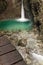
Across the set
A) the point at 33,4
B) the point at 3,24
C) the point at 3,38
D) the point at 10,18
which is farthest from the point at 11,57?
the point at 10,18

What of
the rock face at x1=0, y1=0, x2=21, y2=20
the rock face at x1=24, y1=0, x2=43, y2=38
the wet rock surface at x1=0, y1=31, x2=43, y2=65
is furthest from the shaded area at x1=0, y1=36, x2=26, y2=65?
the rock face at x1=0, y1=0, x2=21, y2=20

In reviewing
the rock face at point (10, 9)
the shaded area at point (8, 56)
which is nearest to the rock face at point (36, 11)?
the rock face at point (10, 9)

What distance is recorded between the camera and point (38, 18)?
3.95m

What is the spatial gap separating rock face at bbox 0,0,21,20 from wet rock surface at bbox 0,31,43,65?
4.19 ft

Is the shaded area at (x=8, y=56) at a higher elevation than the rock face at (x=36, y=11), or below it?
below

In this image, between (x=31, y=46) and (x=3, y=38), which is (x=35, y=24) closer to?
(x=31, y=46)

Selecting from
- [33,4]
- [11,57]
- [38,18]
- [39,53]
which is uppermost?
[33,4]

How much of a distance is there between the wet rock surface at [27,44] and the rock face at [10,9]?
128 cm

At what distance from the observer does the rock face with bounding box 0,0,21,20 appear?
538 centimetres

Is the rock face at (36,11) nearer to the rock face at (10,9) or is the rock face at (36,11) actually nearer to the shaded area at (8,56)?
the rock face at (10,9)

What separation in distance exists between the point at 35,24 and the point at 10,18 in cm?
145

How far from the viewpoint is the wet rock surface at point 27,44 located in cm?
313

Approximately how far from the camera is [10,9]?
548cm

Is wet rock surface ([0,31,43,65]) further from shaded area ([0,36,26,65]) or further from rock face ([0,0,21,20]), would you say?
rock face ([0,0,21,20])
